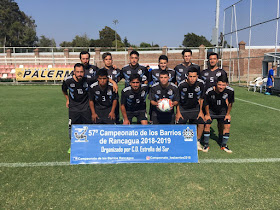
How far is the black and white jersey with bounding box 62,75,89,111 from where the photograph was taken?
184 inches

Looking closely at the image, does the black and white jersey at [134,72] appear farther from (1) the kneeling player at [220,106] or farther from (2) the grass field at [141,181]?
(2) the grass field at [141,181]

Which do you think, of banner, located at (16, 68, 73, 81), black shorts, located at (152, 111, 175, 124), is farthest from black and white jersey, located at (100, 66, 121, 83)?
banner, located at (16, 68, 73, 81)

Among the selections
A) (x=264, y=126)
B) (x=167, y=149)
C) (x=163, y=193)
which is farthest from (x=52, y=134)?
(x=264, y=126)

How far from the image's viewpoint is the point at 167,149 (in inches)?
164

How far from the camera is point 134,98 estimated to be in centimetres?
474

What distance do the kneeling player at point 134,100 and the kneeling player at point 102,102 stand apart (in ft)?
0.78

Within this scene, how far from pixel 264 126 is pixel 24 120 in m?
7.80

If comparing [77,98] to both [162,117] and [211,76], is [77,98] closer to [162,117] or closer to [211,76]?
[162,117]

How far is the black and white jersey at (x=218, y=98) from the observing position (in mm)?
4695

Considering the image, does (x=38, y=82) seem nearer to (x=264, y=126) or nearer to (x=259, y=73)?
(x=264, y=126)

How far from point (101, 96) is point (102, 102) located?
0.14 m

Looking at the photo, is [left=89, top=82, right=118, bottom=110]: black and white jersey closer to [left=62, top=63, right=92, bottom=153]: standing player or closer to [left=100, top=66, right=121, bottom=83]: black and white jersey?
[left=62, top=63, right=92, bottom=153]: standing player

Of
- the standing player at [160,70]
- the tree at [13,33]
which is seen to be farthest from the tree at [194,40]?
the standing player at [160,70]

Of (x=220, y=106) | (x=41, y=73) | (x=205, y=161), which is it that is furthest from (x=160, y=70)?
(x=41, y=73)
